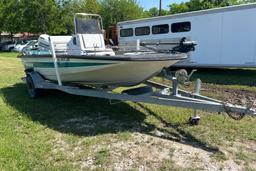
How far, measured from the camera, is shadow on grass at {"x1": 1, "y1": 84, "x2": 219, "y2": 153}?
16.6ft

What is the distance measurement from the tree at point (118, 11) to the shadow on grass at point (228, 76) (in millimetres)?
23805

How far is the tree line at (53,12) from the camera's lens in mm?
29156

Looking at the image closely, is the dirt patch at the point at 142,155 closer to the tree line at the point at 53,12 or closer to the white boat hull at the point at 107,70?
the white boat hull at the point at 107,70

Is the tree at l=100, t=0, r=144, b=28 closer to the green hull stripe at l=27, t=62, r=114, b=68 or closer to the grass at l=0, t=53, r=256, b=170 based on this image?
the green hull stripe at l=27, t=62, r=114, b=68

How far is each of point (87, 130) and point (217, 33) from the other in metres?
7.42

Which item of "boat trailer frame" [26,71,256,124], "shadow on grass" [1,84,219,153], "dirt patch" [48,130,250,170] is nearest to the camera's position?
"dirt patch" [48,130,250,170]

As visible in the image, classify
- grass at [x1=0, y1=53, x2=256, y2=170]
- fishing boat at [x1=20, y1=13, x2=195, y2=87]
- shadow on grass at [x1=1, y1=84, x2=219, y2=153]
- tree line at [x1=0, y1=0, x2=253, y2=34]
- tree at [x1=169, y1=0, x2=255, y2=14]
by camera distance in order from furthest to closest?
1. tree at [x1=169, y1=0, x2=255, y2=14]
2. tree line at [x1=0, y1=0, x2=253, y2=34]
3. fishing boat at [x1=20, y1=13, x2=195, y2=87]
4. shadow on grass at [x1=1, y1=84, x2=219, y2=153]
5. grass at [x1=0, y1=53, x2=256, y2=170]

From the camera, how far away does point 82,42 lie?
274 inches

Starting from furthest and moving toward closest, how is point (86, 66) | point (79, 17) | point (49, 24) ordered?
1. point (49, 24)
2. point (79, 17)
3. point (86, 66)

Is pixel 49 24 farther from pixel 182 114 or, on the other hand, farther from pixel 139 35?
pixel 182 114

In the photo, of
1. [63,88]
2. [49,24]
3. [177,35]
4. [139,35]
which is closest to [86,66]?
[63,88]

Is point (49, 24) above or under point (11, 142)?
above

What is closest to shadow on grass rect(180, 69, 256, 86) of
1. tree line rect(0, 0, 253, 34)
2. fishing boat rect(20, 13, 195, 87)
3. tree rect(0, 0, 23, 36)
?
fishing boat rect(20, 13, 195, 87)

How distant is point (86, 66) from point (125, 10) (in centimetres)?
3028
